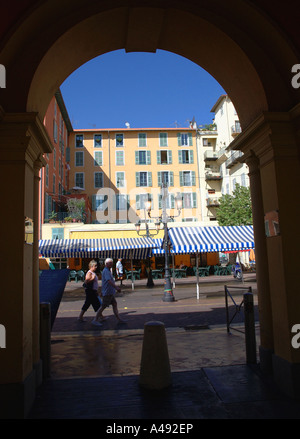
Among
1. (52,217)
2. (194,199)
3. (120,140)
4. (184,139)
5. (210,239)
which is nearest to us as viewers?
(210,239)

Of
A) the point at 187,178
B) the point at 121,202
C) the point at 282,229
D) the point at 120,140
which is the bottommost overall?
the point at 282,229

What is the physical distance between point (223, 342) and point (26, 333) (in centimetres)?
435

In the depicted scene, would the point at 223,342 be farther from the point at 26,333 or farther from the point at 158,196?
the point at 158,196

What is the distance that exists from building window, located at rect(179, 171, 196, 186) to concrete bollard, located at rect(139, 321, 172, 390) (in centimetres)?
3418

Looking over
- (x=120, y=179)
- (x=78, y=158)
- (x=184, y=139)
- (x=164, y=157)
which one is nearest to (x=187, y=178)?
(x=164, y=157)

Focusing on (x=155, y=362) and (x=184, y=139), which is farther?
(x=184, y=139)

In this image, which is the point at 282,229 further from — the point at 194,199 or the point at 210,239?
the point at 194,199

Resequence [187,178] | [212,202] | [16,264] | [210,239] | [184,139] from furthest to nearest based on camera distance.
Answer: [184,139] → [187,178] → [212,202] → [210,239] → [16,264]

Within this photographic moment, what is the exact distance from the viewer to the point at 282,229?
4262 mm

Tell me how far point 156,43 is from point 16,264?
405cm

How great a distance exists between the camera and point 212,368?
5.12m

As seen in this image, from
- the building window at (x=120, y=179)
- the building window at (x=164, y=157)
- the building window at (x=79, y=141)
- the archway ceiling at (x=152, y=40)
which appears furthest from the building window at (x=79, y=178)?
the archway ceiling at (x=152, y=40)

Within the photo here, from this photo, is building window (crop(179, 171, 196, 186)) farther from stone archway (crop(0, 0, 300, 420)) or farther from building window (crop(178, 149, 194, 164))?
stone archway (crop(0, 0, 300, 420))

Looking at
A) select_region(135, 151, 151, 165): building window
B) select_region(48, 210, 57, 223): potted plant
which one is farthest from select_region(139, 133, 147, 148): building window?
select_region(48, 210, 57, 223): potted plant
